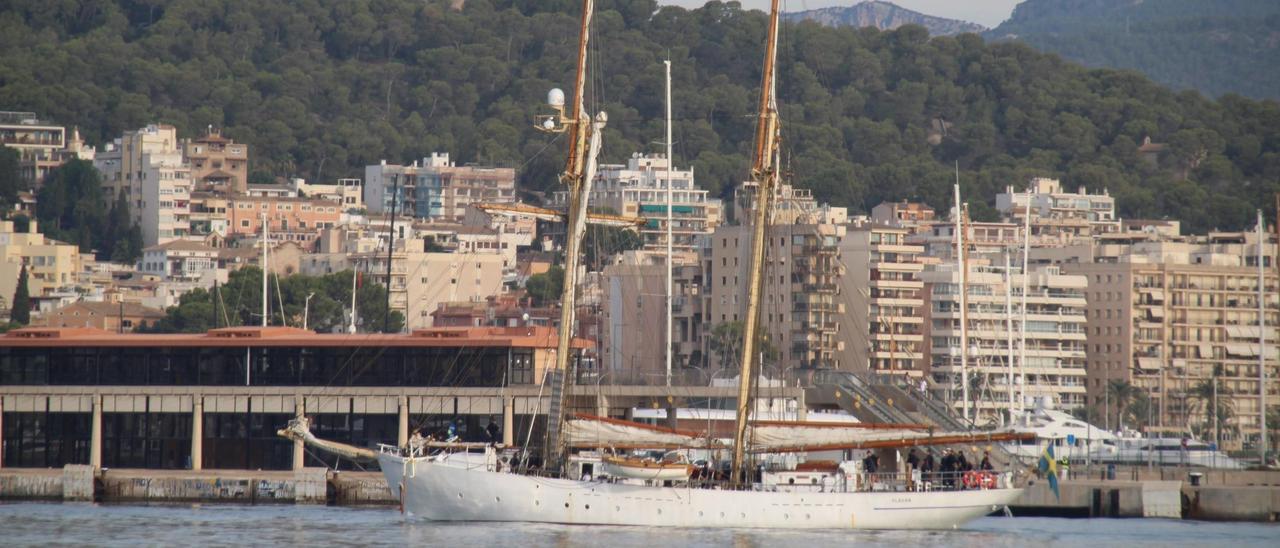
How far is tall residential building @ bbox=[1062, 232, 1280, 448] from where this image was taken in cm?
17375

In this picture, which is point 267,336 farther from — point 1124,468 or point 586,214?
point 1124,468

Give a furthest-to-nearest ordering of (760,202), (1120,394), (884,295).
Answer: (884,295), (1120,394), (760,202)

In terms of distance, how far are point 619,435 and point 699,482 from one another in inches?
140

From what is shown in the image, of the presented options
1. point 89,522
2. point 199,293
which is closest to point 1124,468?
point 89,522

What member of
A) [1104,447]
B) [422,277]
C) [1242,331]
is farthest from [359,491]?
[422,277]

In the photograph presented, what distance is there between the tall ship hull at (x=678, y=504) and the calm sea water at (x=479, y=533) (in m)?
0.60

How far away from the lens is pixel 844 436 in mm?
70375

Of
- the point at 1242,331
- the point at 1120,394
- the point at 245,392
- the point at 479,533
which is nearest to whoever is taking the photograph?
the point at 479,533

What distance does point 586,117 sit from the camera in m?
74.2

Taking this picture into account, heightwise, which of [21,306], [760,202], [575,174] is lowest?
[21,306]

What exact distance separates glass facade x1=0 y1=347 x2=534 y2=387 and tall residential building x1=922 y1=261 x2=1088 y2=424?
242 ft

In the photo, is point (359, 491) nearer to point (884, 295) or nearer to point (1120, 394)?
point (884, 295)

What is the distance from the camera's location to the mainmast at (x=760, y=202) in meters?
71.2

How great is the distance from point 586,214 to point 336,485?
13.1 m
